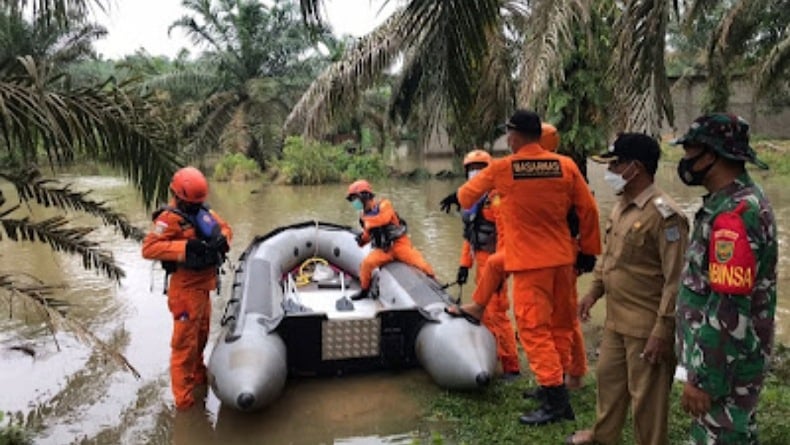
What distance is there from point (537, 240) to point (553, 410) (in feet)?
3.10

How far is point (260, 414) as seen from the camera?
429 cm

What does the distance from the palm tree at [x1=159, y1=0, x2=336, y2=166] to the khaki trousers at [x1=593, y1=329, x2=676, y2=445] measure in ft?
60.8

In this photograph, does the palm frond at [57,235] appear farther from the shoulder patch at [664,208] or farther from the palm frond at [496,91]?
the palm frond at [496,91]

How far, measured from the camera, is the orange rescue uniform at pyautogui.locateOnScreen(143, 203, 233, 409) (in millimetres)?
4168

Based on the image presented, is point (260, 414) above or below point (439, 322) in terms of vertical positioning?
below

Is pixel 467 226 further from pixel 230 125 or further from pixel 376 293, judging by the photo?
pixel 230 125

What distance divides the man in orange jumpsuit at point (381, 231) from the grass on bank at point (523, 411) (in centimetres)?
157

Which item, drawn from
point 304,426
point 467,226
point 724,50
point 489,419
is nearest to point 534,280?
point 489,419

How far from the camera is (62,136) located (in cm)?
306

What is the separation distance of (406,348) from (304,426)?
0.96 meters

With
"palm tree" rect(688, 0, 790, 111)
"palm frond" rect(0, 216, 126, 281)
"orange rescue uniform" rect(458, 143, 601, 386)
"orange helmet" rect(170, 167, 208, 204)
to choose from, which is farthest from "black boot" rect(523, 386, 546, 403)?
"palm tree" rect(688, 0, 790, 111)

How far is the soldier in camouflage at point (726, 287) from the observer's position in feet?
6.98

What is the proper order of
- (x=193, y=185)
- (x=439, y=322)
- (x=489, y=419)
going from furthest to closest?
(x=439, y=322), (x=193, y=185), (x=489, y=419)

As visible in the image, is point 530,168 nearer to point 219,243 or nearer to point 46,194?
point 219,243
